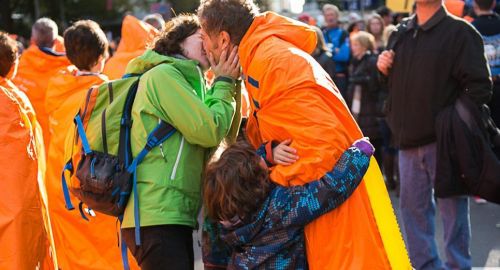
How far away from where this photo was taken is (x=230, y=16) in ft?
12.0

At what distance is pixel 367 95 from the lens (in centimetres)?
1054

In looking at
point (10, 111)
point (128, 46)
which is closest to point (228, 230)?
point (10, 111)

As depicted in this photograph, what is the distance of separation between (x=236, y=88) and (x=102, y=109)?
602 millimetres

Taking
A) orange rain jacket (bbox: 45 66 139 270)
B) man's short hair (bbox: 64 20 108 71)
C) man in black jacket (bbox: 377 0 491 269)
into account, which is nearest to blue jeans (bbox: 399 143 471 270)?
man in black jacket (bbox: 377 0 491 269)

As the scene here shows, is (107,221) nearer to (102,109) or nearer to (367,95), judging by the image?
(102,109)

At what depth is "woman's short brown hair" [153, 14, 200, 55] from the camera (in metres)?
3.97

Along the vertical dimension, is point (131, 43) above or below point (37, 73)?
above

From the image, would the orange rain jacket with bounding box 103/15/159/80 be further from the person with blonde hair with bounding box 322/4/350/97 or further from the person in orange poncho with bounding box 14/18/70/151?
the person with blonde hair with bounding box 322/4/350/97

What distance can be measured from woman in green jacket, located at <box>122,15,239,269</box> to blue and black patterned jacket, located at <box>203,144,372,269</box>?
0.21 metres

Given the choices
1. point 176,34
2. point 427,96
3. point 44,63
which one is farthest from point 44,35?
point 176,34

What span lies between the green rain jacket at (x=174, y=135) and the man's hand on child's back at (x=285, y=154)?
0.36 m

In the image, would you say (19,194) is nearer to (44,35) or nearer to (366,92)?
(44,35)

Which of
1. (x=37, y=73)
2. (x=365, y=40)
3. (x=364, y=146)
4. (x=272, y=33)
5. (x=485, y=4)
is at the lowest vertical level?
(x=365, y=40)

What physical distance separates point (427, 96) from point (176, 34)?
7.04 ft
